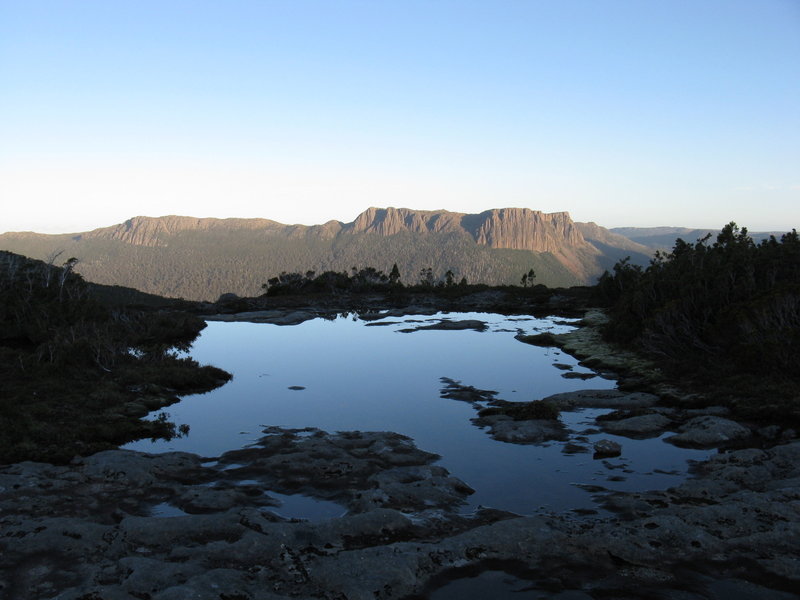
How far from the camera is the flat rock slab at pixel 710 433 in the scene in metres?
27.2

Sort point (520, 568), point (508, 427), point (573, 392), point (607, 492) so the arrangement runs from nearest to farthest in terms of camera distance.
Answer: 1. point (520, 568)
2. point (607, 492)
3. point (508, 427)
4. point (573, 392)

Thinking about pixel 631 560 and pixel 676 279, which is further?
pixel 676 279

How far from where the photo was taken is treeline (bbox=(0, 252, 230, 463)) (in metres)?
27.2

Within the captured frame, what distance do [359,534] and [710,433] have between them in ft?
65.8

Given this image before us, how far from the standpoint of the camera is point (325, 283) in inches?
5285

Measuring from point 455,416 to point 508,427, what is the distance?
4.98m

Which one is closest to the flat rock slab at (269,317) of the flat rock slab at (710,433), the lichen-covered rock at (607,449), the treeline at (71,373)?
the treeline at (71,373)

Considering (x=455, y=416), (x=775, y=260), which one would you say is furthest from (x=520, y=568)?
(x=775, y=260)

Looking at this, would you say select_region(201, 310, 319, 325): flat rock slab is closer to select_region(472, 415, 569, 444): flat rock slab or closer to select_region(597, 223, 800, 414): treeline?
select_region(597, 223, 800, 414): treeline

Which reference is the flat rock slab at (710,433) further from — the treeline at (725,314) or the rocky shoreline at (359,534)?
the treeline at (725,314)

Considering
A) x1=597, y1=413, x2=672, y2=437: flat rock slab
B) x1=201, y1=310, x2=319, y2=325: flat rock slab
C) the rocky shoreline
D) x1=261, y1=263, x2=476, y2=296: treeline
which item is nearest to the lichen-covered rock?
x1=597, y1=413, x2=672, y2=437: flat rock slab

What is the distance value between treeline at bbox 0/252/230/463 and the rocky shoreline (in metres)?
4.54

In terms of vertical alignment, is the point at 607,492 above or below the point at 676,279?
below

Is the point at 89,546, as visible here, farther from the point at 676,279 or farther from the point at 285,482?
the point at 676,279
